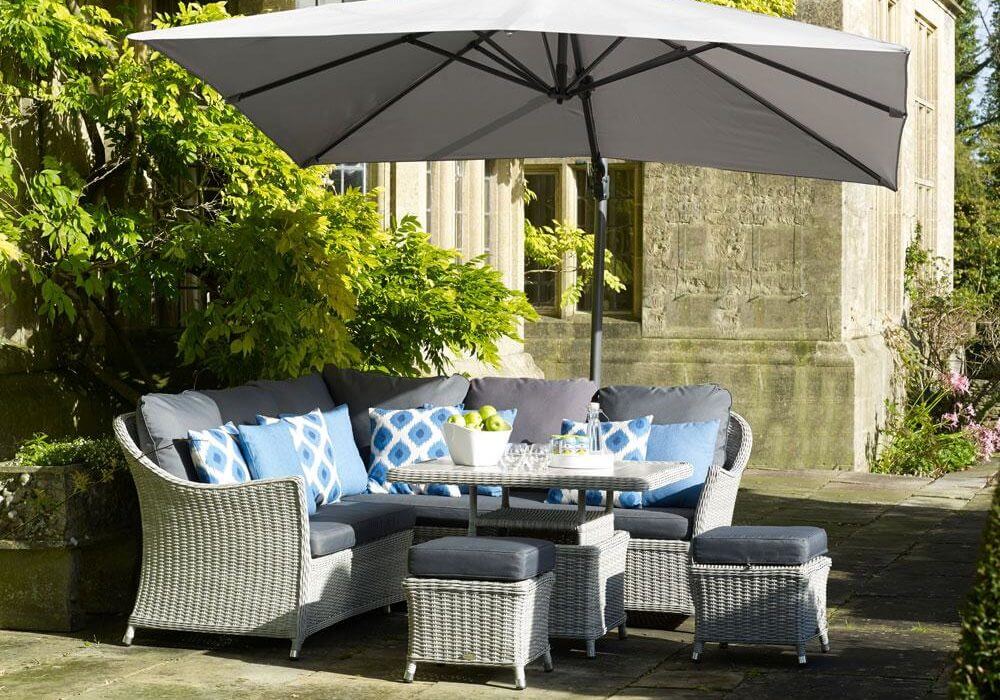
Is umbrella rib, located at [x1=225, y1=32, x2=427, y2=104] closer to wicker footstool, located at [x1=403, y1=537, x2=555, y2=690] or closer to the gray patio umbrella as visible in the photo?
the gray patio umbrella

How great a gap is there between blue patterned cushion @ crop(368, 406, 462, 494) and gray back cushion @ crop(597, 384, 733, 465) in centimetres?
83

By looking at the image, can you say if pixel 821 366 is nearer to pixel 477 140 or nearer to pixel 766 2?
pixel 766 2

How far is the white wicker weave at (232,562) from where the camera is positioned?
6.04 metres

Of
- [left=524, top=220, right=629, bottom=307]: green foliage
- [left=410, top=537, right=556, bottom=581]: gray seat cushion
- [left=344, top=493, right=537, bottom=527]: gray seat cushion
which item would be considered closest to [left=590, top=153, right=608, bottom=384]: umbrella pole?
[left=344, top=493, right=537, bottom=527]: gray seat cushion

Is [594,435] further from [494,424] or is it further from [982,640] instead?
[982,640]

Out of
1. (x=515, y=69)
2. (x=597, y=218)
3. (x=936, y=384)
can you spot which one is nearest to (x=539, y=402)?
(x=597, y=218)

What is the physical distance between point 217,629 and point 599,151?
3.36 metres

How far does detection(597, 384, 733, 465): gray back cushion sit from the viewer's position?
7.07 meters

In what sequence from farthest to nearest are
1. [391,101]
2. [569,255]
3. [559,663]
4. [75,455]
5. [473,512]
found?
[569,255] < [391,101] < [75,455] < [473,512] < [559,663]

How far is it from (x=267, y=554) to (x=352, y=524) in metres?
0.46

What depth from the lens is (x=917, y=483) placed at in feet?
39.6

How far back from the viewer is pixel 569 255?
45.0 feet

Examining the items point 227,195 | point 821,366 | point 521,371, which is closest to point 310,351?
point 227,195

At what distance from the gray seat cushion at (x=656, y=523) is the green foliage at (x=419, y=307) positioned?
7.25 feet
